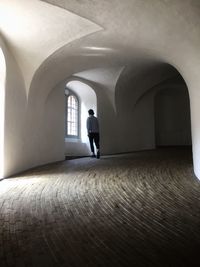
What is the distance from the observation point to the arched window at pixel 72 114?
9.59m

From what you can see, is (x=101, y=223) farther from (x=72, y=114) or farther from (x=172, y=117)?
(x=172, y=117)

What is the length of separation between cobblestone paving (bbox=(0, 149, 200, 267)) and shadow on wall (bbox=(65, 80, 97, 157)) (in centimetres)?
498

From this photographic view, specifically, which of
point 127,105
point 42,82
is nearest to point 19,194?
point 42,82

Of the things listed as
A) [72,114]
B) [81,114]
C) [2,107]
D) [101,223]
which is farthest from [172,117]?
[101,223]

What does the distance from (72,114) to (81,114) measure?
469 millimetres

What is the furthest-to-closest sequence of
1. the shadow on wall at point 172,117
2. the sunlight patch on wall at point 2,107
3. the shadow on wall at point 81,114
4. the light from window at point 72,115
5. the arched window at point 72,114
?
1. the shadow on wall at point 172,117
2. the light from window at point 72,115
3. the arched window at point 72,114
4. the shadow on wall at point 81,114
5. the sunlight patch on wall at point 2,107

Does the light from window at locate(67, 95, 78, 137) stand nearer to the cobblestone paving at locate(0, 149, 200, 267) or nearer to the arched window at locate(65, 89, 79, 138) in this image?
the arched window at locate(65, 89, 79, 138)

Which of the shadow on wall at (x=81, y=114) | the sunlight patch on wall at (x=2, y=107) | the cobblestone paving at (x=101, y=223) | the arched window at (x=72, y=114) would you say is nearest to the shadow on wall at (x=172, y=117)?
the shadow on wall at (x=81, y=114)

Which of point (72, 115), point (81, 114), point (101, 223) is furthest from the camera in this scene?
point (81, 114)

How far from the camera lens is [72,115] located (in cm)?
990

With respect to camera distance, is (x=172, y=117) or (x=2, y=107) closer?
(x=2, y=107)

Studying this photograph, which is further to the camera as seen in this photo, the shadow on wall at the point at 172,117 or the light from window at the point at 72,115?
the shadow on wall at the point at 172,117

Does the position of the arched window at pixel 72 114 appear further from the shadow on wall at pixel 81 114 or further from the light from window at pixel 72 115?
the shadow on wall at pixel 81 114

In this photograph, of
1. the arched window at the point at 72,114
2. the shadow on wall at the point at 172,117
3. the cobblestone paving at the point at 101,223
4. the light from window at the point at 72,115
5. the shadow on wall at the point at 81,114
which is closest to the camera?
the cobblestone paving at the point at 101,223
